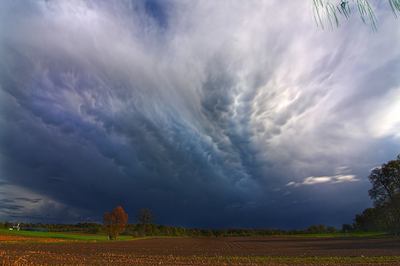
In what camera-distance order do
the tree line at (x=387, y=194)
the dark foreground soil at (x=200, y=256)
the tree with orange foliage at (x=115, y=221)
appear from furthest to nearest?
1. the tree with orange foliage at (x=115, y=221)
2. the tree line at (x=387, y=194)
3. the dark foreground soil at (x=200, y=256)

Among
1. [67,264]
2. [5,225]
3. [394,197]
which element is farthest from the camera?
[5,225]

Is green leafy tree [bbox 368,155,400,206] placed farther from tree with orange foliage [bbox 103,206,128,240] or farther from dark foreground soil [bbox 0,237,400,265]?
tree with orange foliage [bbox 103,206,128,240]

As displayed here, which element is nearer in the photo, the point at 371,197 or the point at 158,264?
the point at 158,264

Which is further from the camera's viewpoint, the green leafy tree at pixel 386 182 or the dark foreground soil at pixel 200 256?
the green leafy tree at pixel 386 182

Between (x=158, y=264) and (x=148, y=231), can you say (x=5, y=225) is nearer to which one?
(x=148, y=231)

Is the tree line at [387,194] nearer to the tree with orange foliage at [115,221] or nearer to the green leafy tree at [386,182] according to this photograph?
the green leafy tree at [386,182]

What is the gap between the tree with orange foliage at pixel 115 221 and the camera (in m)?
116

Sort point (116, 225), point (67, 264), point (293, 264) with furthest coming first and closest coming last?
point (116, 225) → point (293, 264) → point (67, 264)

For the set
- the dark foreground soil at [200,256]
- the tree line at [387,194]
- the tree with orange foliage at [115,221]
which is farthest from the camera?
the tree with orange foliage at [115,221]

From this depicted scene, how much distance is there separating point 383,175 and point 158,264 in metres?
58.1

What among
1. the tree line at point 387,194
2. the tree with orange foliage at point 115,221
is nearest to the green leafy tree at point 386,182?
the tree line at point 387,194

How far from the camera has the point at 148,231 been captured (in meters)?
182

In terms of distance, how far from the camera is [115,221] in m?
118

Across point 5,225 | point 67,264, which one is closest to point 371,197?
point 67,264
